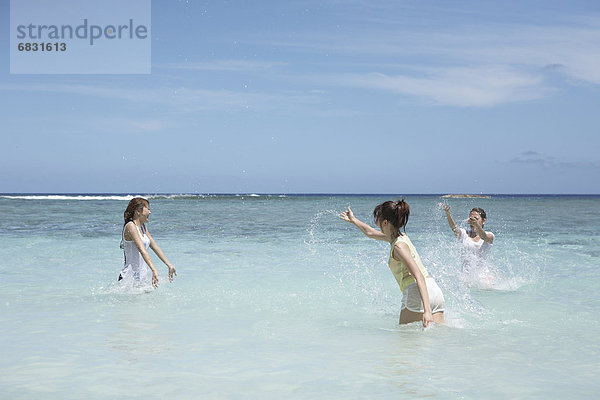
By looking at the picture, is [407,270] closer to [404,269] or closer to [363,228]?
[404,269]

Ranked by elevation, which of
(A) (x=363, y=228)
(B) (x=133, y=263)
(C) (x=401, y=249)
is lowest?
(B) (x=133, y=263)

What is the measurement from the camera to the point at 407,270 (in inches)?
244

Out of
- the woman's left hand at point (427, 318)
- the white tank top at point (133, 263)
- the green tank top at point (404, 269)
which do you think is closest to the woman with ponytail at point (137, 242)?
the white tank top at point (133, 263)

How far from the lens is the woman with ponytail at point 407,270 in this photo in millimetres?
5836

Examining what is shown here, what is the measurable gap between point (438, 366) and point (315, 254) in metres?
9.99

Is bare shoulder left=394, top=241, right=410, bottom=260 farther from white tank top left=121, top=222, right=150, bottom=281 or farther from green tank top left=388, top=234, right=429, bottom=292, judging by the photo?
white tank top left=121, top=222, right=150, bottom=281

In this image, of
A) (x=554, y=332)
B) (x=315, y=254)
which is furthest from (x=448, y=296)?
(x=315, y=254)

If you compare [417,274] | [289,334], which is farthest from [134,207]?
[417,274]

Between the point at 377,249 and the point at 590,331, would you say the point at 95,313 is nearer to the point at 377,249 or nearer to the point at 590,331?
the point at 590,331

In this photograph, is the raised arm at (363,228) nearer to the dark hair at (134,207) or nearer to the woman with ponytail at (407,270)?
the woman with ponytail at (407,270)

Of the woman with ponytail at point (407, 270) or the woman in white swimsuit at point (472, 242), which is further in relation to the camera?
the woman in white swimsuit at point (472, 242)

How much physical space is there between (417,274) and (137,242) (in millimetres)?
4259

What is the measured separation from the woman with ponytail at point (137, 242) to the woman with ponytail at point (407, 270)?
136 inches

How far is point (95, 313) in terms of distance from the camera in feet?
24.5
